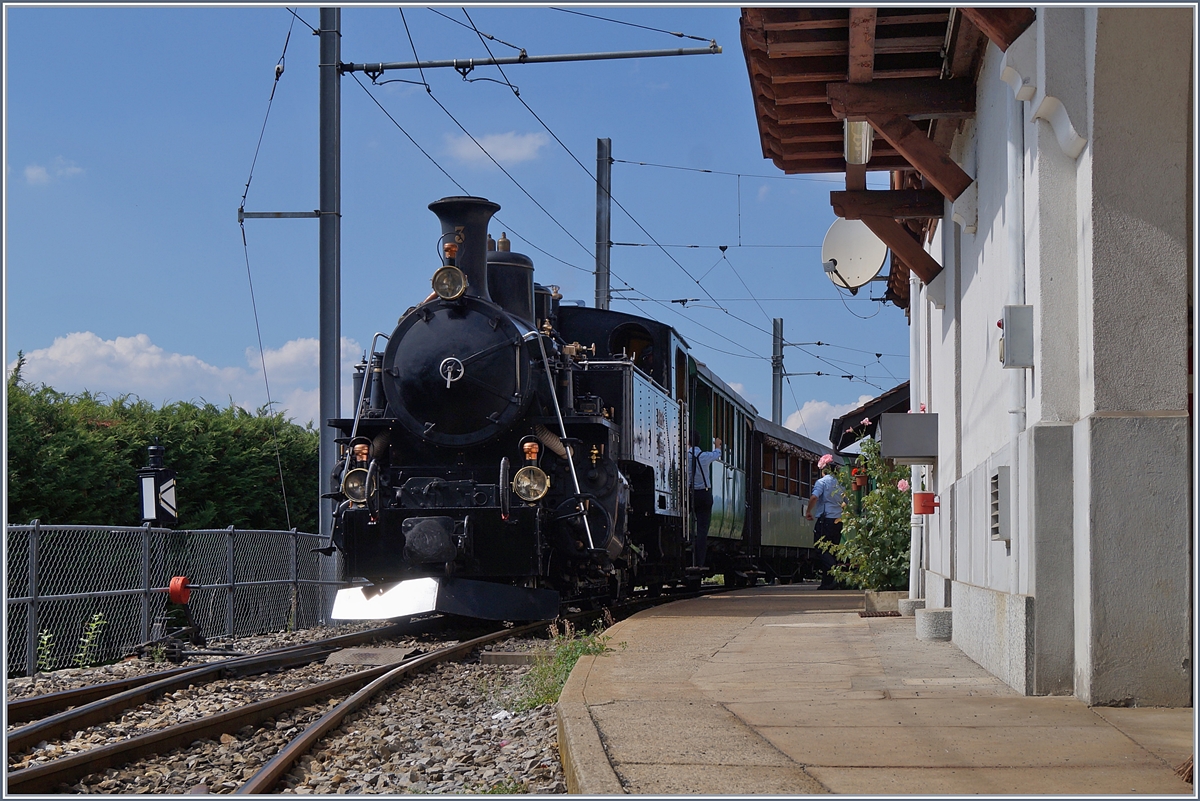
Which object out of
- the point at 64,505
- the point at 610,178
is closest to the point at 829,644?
the point at 64,505

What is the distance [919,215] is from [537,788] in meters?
6.37

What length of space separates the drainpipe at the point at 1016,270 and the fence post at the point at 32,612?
6349 millimetres

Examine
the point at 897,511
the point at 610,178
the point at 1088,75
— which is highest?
the point at 610,178

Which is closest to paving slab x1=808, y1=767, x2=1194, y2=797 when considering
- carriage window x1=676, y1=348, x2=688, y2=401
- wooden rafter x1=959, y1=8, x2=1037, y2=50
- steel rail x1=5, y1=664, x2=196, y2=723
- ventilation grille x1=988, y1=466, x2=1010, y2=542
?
ventilation grille x1=988, y1=466, x2=1010, y2=542

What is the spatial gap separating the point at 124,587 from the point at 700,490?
A: 7.47m

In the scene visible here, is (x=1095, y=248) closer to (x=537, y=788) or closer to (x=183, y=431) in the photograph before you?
(x=537, y=788)

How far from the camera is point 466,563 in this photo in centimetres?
1030

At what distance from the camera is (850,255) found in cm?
1203

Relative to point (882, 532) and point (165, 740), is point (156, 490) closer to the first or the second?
point (165, 740)

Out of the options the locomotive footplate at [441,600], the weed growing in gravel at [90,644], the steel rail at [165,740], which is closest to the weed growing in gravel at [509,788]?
the steel rail at [165,740]

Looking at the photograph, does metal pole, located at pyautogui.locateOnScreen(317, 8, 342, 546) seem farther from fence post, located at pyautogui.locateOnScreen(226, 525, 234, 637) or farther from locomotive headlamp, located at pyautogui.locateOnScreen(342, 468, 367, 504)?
locomotive headlamp, located at pyautogui.locateOnScreen(342, 468, 367, 504)

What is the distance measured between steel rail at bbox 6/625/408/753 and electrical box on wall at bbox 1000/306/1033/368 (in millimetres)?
4550

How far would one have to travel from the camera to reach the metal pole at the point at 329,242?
41.7 feet

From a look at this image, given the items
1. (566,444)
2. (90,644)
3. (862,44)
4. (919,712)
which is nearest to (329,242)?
(566,444)
